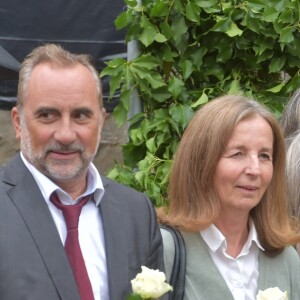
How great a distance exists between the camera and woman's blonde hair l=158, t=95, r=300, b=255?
3.18 m

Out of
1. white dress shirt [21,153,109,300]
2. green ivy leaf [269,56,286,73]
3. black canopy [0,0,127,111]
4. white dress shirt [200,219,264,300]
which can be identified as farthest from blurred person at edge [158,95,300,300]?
black canopy [0,0,127,111]

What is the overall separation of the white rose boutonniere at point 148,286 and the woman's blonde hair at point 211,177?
1.84 ft

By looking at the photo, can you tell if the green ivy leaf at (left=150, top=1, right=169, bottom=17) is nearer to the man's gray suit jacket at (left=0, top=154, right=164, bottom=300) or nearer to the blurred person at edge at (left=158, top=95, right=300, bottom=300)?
the blurred person at edge at (left=158, top=95, right=300, bottom=300)

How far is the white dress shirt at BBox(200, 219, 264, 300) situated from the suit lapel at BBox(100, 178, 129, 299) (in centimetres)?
45

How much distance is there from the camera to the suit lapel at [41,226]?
266cm

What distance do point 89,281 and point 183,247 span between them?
0.53 m

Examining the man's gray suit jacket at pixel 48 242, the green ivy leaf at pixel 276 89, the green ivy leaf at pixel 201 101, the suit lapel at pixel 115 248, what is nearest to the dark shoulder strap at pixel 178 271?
the man's gray suit jacket at pixel 48 242

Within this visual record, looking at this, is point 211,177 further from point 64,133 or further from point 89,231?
point 64,133

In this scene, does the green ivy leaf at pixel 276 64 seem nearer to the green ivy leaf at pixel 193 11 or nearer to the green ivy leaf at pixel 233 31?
the green ivy leaf at pixel 233 31

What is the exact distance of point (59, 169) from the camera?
2.74 m

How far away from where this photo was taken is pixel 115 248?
2816 millimetres

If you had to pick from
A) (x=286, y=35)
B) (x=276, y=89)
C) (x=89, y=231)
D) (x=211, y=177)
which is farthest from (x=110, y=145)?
(x=89, y=231)

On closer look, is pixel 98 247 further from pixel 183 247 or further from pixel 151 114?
pixel 151 114

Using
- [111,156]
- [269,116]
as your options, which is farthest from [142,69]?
[269,116]
